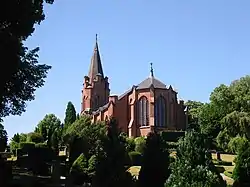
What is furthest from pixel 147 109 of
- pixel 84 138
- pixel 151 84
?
pixel 84 138

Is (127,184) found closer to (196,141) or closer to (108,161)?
(108,161)

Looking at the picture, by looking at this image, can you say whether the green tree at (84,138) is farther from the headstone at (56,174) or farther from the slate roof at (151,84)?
the slate roof at (151,84)

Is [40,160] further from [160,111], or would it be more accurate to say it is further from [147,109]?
[160,111]

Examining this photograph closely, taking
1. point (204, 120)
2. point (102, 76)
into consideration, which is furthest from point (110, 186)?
point (102, 76)

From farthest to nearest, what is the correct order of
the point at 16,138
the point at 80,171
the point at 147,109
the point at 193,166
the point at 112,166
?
the point at 147,109 → the point at 16,138 → the point at 80,171 → the point at 112,166 → the point at 193,166

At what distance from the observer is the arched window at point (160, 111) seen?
231 ft

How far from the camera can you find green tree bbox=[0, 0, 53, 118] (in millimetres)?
19094

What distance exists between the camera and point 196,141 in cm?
1912

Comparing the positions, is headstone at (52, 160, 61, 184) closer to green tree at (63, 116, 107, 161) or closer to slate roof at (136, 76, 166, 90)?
green tree at (63, 116, 107, 161)

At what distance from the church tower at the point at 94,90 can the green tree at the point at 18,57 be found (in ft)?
180

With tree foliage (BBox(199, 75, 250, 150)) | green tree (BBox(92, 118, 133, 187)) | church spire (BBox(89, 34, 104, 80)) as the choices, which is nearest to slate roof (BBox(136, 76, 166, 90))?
tree foliage (BBox(199, 75, 250, 150))

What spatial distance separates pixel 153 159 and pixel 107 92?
62.8 m

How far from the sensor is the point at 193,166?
60.1ft

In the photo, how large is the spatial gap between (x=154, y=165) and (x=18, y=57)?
29.7 ft
